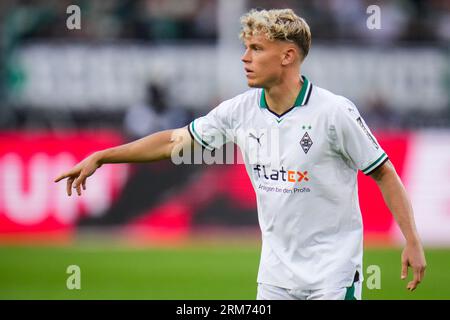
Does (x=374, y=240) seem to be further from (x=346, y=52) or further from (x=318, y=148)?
(x=318, y=148)

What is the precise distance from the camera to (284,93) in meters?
5.71

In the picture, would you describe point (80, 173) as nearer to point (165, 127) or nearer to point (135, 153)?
point (135, 153)

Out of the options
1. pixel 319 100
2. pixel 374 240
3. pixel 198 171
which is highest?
pixel 319 100

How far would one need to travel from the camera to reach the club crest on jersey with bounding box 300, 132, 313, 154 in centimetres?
554

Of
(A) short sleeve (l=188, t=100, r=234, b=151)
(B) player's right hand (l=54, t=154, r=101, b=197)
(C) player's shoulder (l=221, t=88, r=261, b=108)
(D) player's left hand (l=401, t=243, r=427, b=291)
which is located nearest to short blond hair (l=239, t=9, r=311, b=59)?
(C) player's shoulder (l=221, t=88, r=261, b=108)

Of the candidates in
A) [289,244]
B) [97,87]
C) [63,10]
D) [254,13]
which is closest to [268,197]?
[289,244]

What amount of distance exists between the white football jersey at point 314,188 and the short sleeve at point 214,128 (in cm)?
32

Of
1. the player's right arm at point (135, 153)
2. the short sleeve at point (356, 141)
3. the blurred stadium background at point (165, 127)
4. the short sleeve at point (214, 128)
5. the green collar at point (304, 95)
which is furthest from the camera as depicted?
the blurred stadium background at point (165, 127)

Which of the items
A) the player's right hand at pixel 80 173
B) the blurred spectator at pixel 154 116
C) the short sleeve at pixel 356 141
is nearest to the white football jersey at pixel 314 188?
the short sleeve at pixel 356 141

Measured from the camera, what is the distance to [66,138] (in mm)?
13906

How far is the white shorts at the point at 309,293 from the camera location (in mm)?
5465

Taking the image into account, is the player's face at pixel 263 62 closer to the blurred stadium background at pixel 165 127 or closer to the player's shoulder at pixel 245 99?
the player's shoulder at pixel 245 99

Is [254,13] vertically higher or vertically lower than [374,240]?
higher
